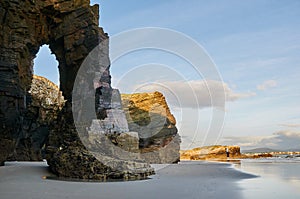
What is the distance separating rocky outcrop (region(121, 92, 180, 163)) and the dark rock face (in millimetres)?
11797

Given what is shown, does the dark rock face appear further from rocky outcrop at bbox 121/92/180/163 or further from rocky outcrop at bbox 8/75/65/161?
rocky outcrop at bbox 121/92/180/163

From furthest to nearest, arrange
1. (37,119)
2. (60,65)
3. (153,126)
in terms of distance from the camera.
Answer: (153,126) < (37,119) < (60,65)

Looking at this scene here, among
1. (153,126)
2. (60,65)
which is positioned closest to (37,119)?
(60,65)

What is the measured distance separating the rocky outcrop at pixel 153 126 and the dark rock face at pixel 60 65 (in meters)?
11.8

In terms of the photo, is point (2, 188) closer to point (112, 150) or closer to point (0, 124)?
point (0, 124)

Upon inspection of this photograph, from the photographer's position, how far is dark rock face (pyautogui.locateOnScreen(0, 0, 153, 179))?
44.4 feet

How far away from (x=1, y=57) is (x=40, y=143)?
1510 cm

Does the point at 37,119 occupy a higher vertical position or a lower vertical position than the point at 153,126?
higher

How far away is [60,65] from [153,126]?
604 inches

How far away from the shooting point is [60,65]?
815 inches

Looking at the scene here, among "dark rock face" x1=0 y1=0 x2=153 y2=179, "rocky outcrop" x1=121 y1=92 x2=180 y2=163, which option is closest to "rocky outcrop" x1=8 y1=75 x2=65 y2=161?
"dark rock face" x1=0 y1=0 x2=153 y2=179

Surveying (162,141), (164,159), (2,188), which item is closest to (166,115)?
(162,141)

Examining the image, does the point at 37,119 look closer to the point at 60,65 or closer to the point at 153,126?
the point at 60,65

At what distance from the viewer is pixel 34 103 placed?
26.5m
